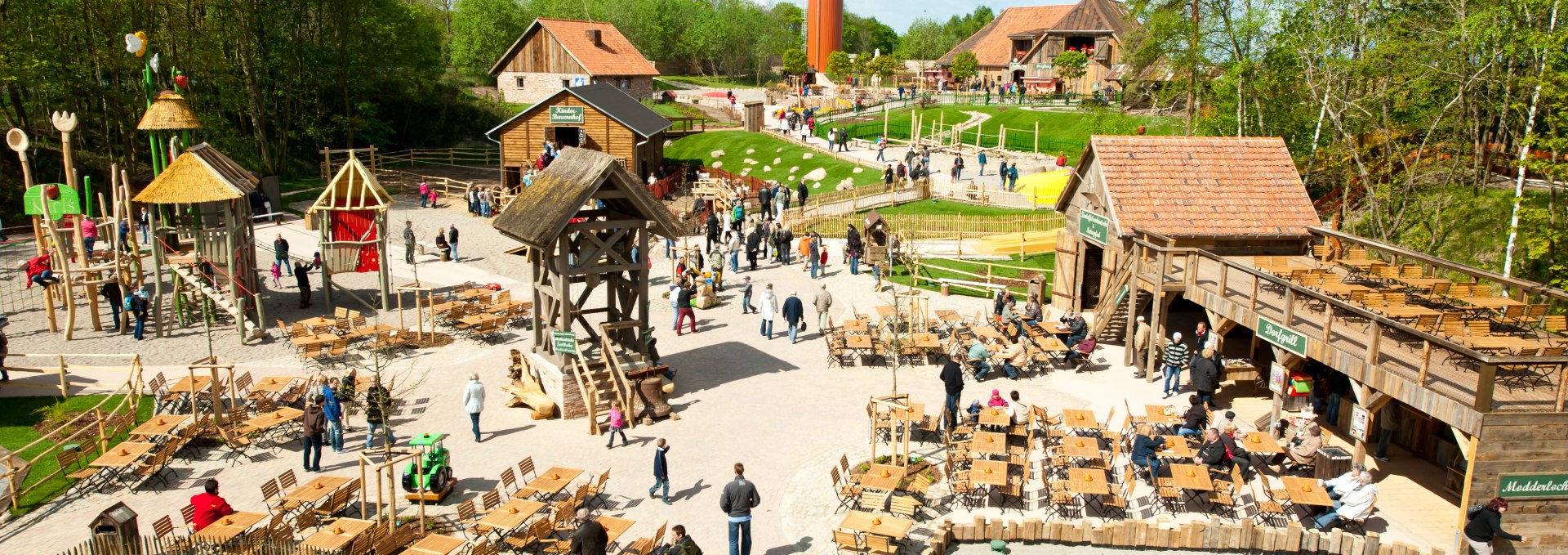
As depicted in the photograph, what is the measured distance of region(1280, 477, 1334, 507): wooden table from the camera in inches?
574

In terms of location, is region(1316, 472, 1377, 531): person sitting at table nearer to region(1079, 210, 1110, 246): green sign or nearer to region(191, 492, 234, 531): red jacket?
region(1079, 210, 1110, 246): green sign

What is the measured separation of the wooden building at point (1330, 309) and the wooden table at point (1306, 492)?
1273 millimetres

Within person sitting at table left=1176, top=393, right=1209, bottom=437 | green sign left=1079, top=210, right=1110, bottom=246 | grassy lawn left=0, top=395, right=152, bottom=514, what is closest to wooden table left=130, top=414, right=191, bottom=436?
grassy lawn left=0, top=395, right=152, bottom=514

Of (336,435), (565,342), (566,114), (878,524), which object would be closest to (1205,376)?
(878,524)

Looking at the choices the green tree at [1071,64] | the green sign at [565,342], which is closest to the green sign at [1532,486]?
the green sign at [565,342]

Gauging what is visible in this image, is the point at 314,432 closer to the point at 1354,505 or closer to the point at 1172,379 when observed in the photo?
the point at 1354,505

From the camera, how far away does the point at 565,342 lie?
18.5 metres

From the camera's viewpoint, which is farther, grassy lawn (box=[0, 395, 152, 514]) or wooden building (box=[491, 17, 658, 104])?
wooden building (box=[491, 17, 658, 104])

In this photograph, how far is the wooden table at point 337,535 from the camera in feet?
42.8

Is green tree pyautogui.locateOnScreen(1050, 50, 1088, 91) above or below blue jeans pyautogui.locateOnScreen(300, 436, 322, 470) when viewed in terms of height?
above

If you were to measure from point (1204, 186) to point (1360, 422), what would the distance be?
807cm

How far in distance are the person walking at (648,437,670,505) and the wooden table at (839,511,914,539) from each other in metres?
2.67

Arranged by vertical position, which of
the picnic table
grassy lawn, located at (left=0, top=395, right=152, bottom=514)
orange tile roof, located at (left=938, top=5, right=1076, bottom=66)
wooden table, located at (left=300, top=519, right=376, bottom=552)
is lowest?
grassy lawn, located at (left=0, top=395, right=152, bottom=514)

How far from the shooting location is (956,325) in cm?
2492
